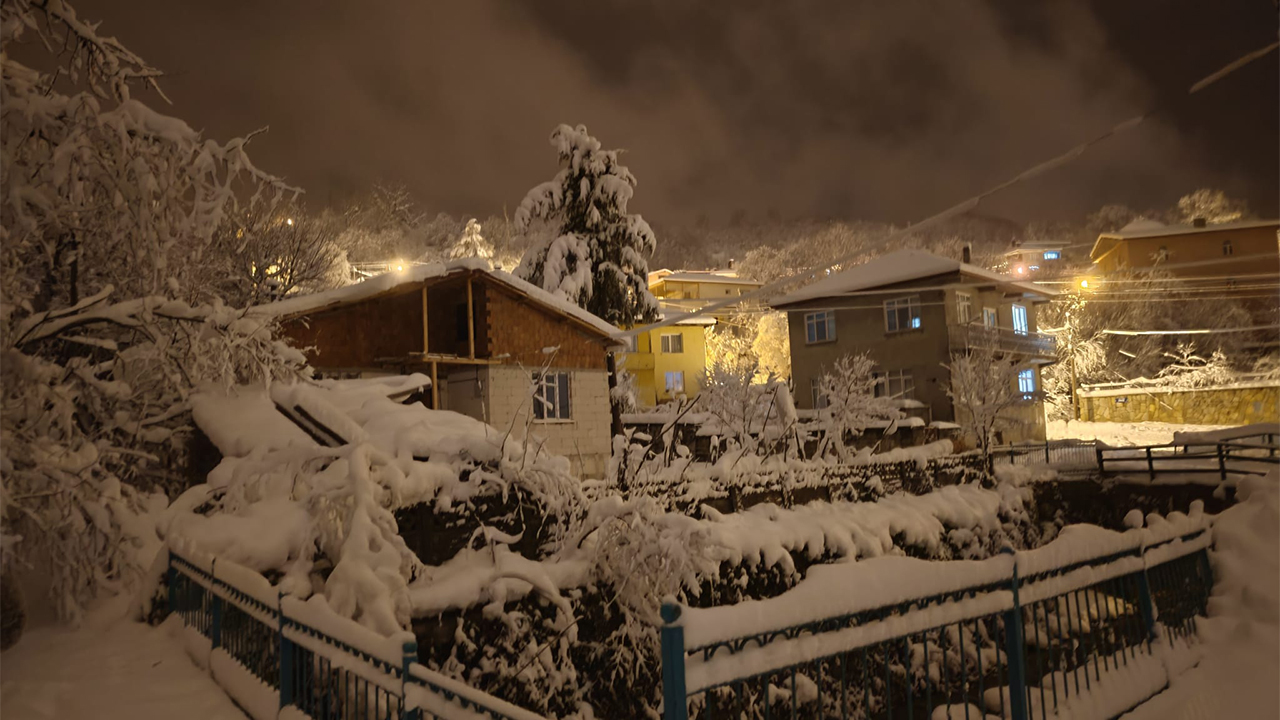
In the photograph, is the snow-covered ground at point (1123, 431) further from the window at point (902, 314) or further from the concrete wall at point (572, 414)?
the concrete wall at point (572, 414)

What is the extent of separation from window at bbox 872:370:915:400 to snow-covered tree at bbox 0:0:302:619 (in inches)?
1098

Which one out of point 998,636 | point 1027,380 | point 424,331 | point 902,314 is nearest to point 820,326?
point 902,314

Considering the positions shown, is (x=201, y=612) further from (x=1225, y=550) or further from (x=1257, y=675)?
(x=1225, y=550)

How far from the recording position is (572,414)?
21969 mm

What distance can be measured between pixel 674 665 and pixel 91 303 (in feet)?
24.2

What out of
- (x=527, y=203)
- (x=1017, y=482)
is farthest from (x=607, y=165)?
(x=1017, y=482)

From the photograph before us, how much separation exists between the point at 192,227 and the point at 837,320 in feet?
97.7

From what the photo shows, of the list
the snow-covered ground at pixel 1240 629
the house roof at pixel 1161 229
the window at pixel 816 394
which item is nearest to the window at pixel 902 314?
the window at pixel 816 394

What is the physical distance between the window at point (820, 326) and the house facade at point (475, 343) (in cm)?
1518

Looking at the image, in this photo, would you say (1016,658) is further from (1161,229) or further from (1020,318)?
(1161,229)

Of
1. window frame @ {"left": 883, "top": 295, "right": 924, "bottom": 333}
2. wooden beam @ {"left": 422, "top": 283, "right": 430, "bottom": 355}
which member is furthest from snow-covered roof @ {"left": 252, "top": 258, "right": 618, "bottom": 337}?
window frame @ {"left": 883, "top": 295, "right": 924, "bottom": 333}

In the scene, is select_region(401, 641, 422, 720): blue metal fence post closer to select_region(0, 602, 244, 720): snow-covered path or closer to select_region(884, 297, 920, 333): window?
select_region(0, 602, 244, 720): snow-covered path

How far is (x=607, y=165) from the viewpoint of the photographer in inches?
1077

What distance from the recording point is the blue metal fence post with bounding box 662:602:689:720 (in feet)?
11.3
